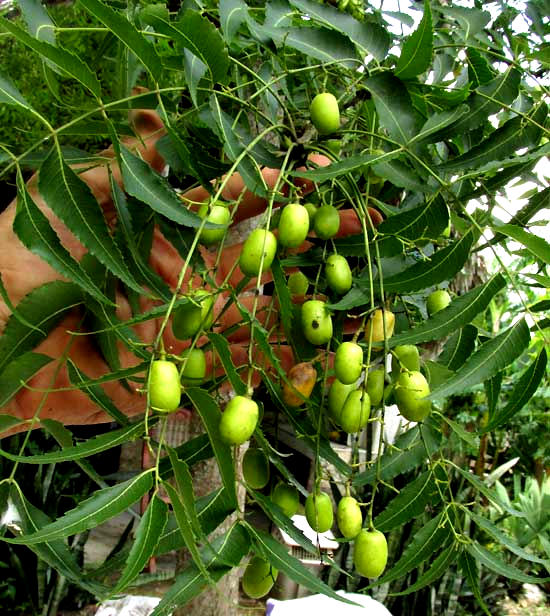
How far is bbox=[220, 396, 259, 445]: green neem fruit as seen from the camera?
41 centimetres

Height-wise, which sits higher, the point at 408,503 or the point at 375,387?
the point at 375,387

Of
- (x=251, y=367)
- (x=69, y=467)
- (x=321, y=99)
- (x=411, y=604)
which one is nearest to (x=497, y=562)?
(x=251, y=367)

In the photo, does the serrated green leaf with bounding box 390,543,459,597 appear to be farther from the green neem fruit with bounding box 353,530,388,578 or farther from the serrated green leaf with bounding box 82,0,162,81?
the serrated green leaf with bounding box 82,0,162,81

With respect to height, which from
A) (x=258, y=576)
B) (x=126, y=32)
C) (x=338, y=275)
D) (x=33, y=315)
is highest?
(x=126, y=32)

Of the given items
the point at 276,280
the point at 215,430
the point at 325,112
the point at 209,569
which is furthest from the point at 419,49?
the point at 209,569

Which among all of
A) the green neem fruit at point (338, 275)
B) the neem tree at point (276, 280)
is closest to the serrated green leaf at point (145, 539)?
the neem tree at point (276, 280)

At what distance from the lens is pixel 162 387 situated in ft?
1.29

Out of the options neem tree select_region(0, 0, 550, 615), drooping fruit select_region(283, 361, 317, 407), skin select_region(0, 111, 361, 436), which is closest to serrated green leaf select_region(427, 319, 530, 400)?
neem tree select_region(0, 0, 550, 615)

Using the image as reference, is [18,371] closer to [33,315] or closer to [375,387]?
[33,315]

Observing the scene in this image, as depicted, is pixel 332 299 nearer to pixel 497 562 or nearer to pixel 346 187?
pixel 346 187

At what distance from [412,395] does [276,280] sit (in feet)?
0.41

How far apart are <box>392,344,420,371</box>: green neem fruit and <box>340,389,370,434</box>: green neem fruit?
5 centimetres

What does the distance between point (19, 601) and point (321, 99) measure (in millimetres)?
2334

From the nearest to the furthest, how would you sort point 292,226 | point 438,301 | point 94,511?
point 94,511 → point 292,226 → point 438,301
